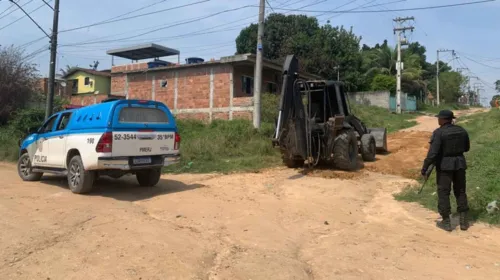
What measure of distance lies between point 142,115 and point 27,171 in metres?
4.34

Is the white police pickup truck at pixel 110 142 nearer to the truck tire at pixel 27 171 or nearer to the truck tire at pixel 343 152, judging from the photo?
the truck tire at pixel 27 171

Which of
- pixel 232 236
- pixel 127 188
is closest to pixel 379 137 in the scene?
pixel 127 188

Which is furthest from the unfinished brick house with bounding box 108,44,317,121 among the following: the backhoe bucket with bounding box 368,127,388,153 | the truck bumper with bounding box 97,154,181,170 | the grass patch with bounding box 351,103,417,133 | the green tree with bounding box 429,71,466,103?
the green tree with bounding box 429,71,466,103

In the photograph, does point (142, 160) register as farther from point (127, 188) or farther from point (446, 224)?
point (446, 224)

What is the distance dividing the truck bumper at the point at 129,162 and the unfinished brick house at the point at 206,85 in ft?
42.5

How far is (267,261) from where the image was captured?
4980 mm

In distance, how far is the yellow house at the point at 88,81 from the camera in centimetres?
3767

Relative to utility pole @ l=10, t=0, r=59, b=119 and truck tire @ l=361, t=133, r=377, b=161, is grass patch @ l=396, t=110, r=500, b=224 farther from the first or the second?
utility pole @ l=10, t=0, r=59, b=119

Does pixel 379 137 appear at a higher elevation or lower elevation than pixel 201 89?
lower

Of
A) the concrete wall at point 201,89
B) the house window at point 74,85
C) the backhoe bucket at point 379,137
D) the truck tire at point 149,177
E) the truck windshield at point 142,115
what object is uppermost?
the house window at point 74,85

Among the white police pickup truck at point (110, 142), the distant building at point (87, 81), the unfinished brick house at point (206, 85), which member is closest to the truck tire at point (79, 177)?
the white police pickup truck at point (110, 142)

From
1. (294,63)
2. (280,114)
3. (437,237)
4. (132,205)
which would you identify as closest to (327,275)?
(437,237)

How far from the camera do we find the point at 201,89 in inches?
960

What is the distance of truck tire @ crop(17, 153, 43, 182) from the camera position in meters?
11.1
